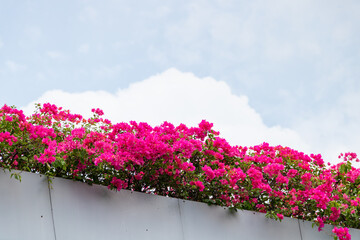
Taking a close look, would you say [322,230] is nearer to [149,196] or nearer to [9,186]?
[149,196]

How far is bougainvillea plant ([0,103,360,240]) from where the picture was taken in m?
4.89

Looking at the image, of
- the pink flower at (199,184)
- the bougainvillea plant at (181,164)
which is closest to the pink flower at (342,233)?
the bougainvillea plant at (181,164)

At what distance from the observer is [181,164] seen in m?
5.61

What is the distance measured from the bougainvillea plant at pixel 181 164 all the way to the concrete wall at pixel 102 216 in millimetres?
135

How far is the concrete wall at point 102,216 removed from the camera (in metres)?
4.53

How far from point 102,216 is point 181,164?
1.08 metres

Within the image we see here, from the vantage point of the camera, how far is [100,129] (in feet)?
20.9

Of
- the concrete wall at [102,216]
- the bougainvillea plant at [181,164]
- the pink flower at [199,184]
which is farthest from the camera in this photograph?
the pink flower at [199,184]

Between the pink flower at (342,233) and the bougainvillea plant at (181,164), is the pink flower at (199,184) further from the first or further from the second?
the pink flower at (342,233)

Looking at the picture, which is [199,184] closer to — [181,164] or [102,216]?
[181,164]

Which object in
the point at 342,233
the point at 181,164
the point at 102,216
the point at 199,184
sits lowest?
the point at 342,233

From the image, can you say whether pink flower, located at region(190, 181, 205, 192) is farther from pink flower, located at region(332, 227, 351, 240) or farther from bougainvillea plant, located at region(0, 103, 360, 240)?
pink flower, located at region(332, 227, 351, 240)

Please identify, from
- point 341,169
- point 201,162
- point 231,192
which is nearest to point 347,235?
point 341,169

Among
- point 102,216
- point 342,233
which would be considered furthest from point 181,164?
point 342,233
